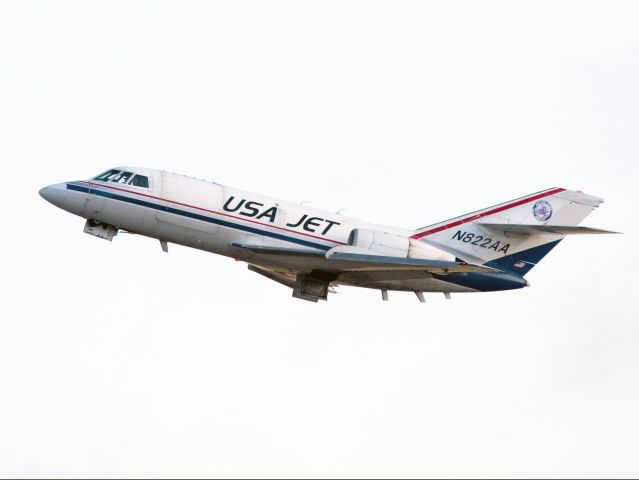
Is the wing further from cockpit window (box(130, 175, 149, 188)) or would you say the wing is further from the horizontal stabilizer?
cockpit window (box(130, 175, 149, 188))

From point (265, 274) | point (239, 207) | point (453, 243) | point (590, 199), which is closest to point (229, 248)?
point (239, 207)

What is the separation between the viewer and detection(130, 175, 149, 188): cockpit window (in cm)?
4509

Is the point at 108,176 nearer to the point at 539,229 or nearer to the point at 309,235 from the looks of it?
the point at 309,235

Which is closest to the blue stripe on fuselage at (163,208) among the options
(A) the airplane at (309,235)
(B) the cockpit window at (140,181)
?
(A) the airplane at (309,235)

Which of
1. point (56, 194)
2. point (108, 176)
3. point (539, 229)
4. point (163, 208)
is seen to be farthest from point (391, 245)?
point (56, 194)

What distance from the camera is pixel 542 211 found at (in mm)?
49562

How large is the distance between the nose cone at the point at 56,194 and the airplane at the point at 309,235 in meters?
→ 0.04

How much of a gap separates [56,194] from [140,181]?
2.98 metres

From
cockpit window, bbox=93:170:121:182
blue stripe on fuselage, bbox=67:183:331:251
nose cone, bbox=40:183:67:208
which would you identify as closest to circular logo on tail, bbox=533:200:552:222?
blue stripe on fuselage, bbox=67:183:331:251

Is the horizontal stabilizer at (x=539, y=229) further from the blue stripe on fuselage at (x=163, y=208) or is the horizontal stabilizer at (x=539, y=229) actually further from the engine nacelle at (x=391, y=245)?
the blue stripe on fuselage at (x=163, y=208)

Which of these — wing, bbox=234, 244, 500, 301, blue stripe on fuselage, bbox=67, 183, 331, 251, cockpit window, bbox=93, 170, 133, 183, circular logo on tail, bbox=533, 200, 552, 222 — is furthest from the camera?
circular logo on tail, bbox=533, 200, 552, 222

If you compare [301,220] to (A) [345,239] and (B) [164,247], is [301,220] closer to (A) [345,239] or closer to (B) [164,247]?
(A) [345,239]

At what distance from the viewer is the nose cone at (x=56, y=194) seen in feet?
147

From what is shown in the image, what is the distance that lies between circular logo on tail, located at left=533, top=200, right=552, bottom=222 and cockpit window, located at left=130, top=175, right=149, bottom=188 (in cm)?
1519
